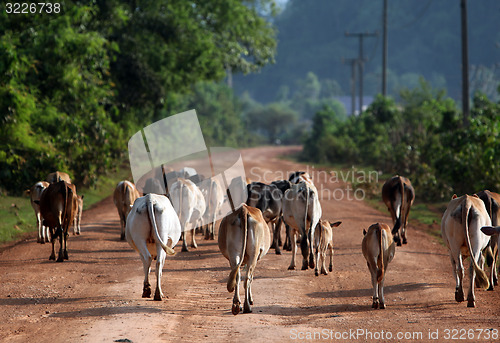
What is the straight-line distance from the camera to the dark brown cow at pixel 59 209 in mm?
10344

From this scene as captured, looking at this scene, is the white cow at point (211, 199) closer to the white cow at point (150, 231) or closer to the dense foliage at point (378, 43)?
the white cow at point (150, 231)

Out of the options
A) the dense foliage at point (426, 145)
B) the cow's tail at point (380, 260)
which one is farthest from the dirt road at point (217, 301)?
the dense foliage at point (426, 145)

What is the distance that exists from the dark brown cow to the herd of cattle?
2cm

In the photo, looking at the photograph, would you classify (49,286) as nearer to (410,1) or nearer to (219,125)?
(219,125)

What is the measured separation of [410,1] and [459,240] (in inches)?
5289

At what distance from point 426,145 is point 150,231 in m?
17.1

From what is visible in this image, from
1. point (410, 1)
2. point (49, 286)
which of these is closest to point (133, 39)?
point (49, 286)

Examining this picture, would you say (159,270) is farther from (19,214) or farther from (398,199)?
(19,214)

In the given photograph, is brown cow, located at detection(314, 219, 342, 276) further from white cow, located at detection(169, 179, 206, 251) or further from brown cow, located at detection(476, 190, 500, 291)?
white cow, located at detection(169, 179, 206, 251)

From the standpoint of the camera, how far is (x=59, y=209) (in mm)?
10344

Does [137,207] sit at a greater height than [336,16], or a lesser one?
lesser

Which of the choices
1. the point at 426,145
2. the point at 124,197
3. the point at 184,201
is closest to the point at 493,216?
the point at 184,201

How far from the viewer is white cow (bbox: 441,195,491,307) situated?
7723 millimetres

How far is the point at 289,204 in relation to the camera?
10008mm
